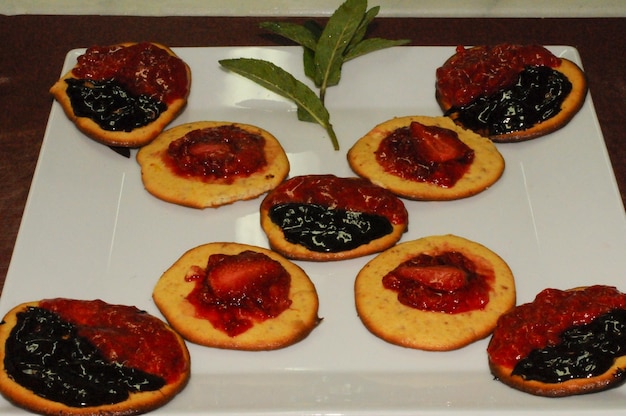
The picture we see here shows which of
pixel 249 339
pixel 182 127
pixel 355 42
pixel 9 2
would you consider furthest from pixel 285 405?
pixel 9 2

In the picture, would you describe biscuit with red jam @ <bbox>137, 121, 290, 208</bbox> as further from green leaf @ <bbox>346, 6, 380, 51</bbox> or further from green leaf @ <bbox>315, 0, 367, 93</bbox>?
green leaf @ <bbox>346, 6, 380, 51</bbox>

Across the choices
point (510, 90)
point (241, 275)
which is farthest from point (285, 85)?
point (241, 275)

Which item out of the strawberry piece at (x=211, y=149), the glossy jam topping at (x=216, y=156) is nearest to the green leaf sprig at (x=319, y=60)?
the glossy jam topping at (x=216, y=156)

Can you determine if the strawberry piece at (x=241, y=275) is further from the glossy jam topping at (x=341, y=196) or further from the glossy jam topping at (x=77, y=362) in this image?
the glossy jam topping at (x=341, y=196)

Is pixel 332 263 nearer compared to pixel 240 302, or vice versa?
pixel 240 302

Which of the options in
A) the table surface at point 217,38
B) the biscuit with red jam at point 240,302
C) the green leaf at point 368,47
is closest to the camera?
the biscuit with red jam at point 240,302

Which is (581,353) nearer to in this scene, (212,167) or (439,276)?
(439,276)

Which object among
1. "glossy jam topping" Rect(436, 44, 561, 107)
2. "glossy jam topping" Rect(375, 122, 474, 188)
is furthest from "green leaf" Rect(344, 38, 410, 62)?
"glossy jam topping" Rect(375, 122, 474, 188)
